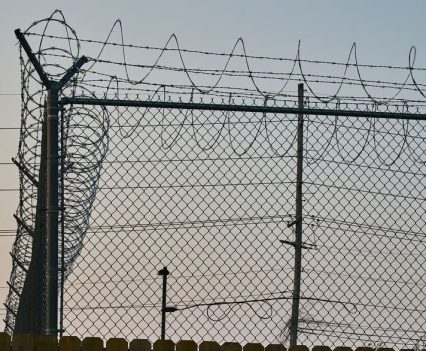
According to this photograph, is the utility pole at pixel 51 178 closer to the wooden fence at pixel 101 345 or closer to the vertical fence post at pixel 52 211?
the vertical fence post at pixel 52 211

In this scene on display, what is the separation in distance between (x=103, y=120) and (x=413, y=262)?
2.35m

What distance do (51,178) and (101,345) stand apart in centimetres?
109

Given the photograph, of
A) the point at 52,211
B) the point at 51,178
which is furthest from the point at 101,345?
the point at 51,178

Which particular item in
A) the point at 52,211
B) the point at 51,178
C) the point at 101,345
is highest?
the point at 51,178

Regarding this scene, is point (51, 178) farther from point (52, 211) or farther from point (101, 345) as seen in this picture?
point (101, 345)

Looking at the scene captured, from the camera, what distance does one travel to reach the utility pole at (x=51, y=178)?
663 cm

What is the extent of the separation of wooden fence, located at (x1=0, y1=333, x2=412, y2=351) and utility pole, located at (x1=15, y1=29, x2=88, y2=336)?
0.13 meters

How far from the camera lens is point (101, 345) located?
664cm

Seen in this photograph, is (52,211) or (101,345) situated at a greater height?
(52,211)

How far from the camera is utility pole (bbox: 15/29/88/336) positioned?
6.63m

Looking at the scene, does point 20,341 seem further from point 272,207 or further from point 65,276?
point 272,207

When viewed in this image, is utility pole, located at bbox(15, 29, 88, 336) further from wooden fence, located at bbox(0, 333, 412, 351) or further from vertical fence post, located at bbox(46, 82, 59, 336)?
wooden fence, located at bbox(0, 333, 412, 351)

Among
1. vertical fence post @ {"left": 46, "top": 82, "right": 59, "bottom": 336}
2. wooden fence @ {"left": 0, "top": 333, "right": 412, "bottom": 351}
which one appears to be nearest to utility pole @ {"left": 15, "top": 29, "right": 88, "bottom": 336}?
vertical fence post @ {"left": 46, "top": 82, "right": 59, "bottom": 336}

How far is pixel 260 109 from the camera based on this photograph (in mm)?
7039
